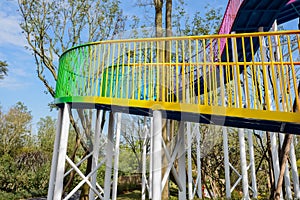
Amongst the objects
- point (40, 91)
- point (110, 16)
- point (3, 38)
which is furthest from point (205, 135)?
point (3, 38)

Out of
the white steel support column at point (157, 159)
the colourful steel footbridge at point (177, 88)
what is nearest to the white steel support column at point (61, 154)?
the colourful steel footbridge at point (177, 88)

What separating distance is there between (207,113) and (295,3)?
3094mm

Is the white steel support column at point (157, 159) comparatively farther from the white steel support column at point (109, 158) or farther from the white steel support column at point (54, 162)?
the white steel support column at point (54, 162)

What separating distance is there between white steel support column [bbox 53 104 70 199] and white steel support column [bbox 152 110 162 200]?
1.43 metres

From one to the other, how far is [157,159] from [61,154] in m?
1.52

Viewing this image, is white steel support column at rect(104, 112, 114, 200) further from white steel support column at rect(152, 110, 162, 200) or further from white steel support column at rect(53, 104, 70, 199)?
white steel support column at rect(152, 110, 162, 200)

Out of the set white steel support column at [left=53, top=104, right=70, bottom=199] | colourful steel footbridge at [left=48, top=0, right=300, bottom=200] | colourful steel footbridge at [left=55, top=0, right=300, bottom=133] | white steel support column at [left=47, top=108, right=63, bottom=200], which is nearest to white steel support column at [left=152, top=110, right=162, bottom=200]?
colourful steel footbridge at [left=48, top=0, right=300, bottom=200]

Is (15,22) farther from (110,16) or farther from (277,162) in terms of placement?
(277,162)

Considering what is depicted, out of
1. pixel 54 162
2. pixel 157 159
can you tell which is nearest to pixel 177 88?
pixel 157 159

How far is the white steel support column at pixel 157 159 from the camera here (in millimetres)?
2605

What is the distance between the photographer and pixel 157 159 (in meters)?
2.69

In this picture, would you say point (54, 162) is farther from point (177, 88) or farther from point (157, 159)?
point (177, 88)

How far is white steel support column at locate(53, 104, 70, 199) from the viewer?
3312mm

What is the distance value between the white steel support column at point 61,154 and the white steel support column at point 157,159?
1.43 meters
